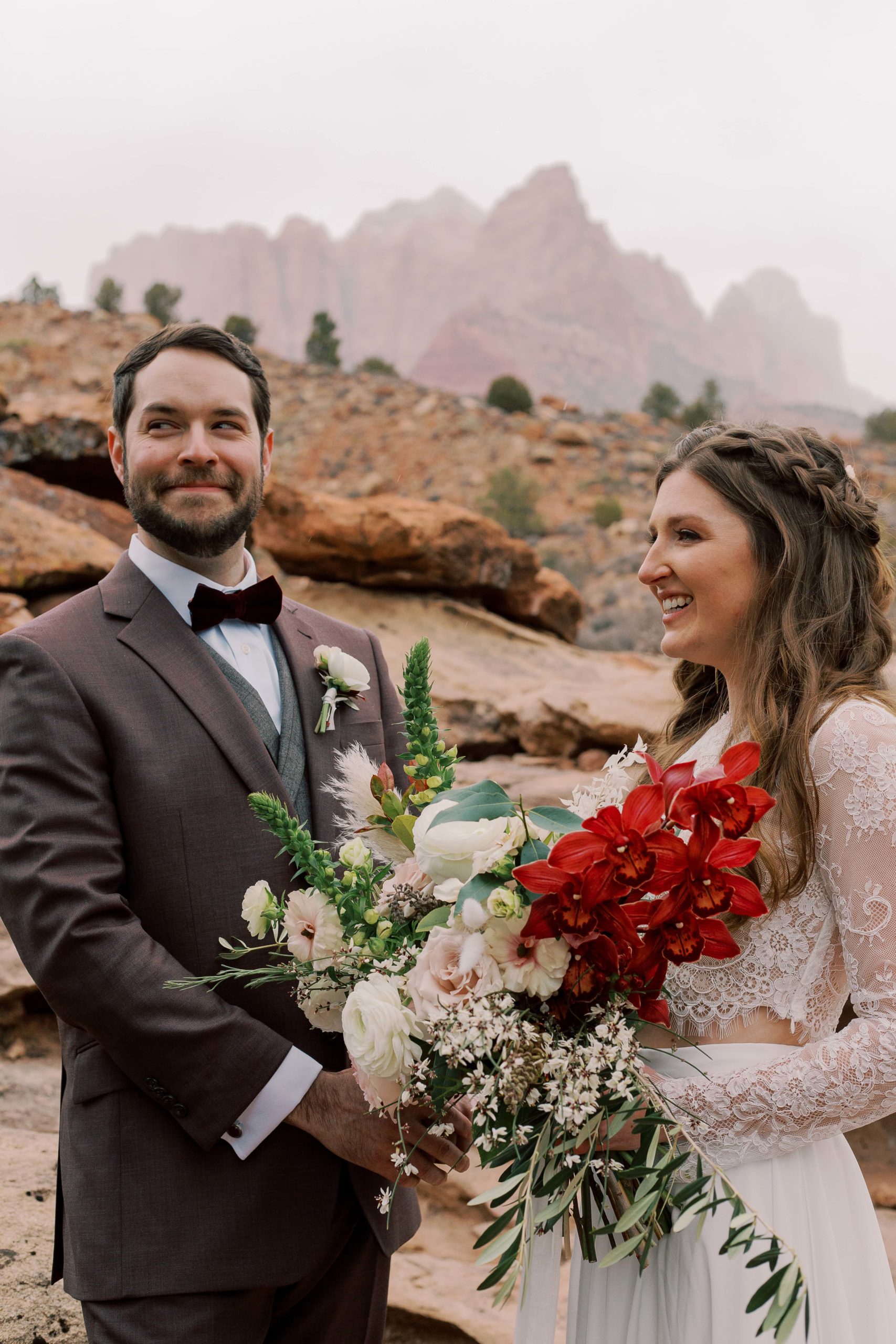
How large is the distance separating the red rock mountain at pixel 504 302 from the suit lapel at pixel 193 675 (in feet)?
297

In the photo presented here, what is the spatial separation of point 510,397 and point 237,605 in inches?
1071

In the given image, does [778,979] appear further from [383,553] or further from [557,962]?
[383,553]

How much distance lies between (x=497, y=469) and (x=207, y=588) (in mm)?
21615

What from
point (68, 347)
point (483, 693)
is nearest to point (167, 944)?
point (483, 693)

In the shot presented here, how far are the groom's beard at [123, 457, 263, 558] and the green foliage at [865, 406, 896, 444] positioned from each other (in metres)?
30.5

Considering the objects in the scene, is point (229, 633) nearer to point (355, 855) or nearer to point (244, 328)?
point (355, 855)

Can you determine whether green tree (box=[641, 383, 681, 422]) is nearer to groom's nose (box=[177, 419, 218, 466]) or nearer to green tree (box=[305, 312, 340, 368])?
green tree (box=[305, 312, 340, 368])

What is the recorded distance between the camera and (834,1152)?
2.10m

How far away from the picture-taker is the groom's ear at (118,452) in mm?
2689

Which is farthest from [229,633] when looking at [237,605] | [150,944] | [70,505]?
[70,505]

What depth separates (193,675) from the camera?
7.89ft

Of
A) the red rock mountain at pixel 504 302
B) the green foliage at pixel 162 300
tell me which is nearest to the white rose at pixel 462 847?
the green foliage at pixel 162 300

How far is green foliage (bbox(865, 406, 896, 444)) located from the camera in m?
30.1

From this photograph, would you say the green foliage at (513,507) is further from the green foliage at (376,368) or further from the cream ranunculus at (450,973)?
the cream ranunculus at (450,973)
